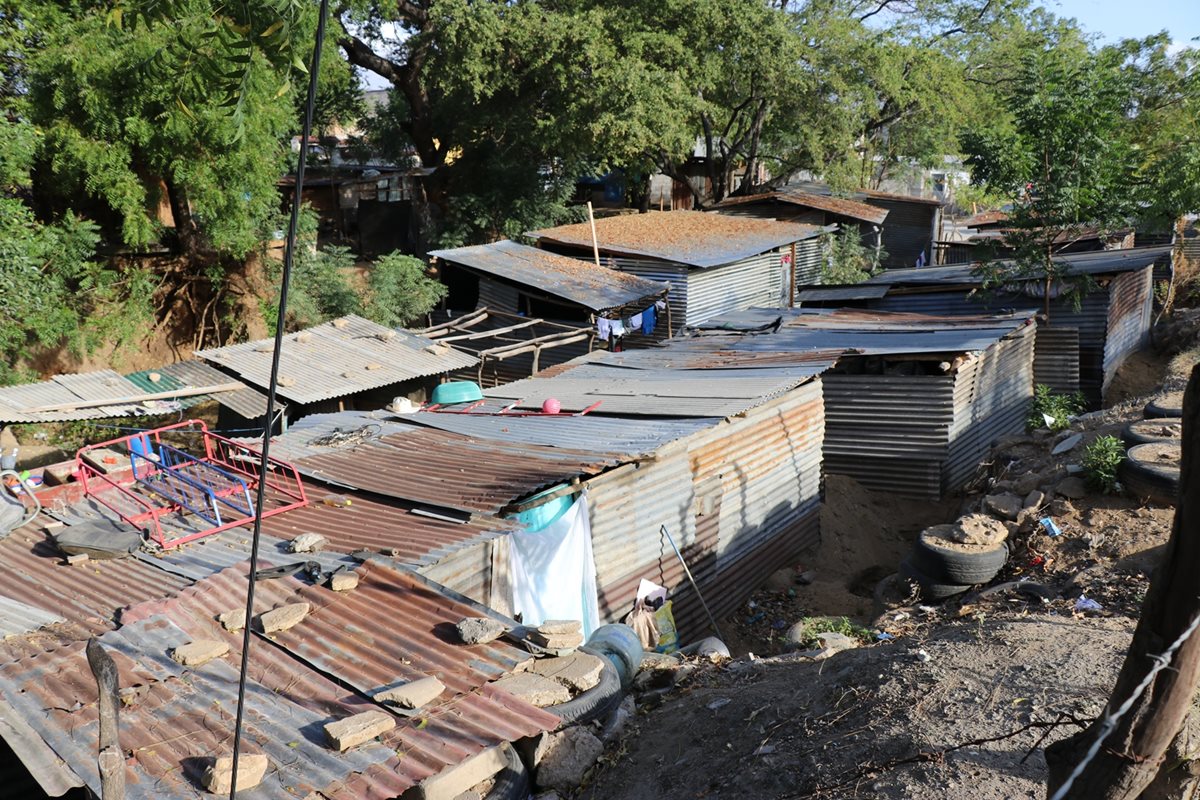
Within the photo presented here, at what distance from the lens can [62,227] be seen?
17281mm

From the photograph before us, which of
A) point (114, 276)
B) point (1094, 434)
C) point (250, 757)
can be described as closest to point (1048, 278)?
point (1094, 434)

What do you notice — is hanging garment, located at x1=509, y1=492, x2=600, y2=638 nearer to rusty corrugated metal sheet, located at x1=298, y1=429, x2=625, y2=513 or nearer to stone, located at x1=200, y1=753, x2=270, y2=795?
rusty corrugated metal sheet, located at x1=298, y1=429, x2=625, y2=513

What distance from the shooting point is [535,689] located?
→ 5.13 m

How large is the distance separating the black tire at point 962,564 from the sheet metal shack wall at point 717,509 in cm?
211

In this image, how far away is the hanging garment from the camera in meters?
7.28

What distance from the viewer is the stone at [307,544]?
643 cm

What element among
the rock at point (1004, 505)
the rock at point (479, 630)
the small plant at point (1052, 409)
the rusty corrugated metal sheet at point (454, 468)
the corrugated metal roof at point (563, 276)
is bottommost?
the rock at point (1004, 505)

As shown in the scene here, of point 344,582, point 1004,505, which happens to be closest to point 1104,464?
point 1004,505

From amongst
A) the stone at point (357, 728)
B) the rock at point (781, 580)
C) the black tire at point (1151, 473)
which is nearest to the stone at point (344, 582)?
the stone at point (357, 728)

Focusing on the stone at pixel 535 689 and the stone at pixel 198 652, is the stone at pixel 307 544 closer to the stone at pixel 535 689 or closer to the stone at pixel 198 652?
the stone at pixel 198 652

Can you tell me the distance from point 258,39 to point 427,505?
4.66m

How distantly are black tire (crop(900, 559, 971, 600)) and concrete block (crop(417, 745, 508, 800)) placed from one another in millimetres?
5876

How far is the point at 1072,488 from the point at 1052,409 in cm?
511

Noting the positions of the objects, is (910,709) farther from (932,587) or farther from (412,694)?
(932,587)
